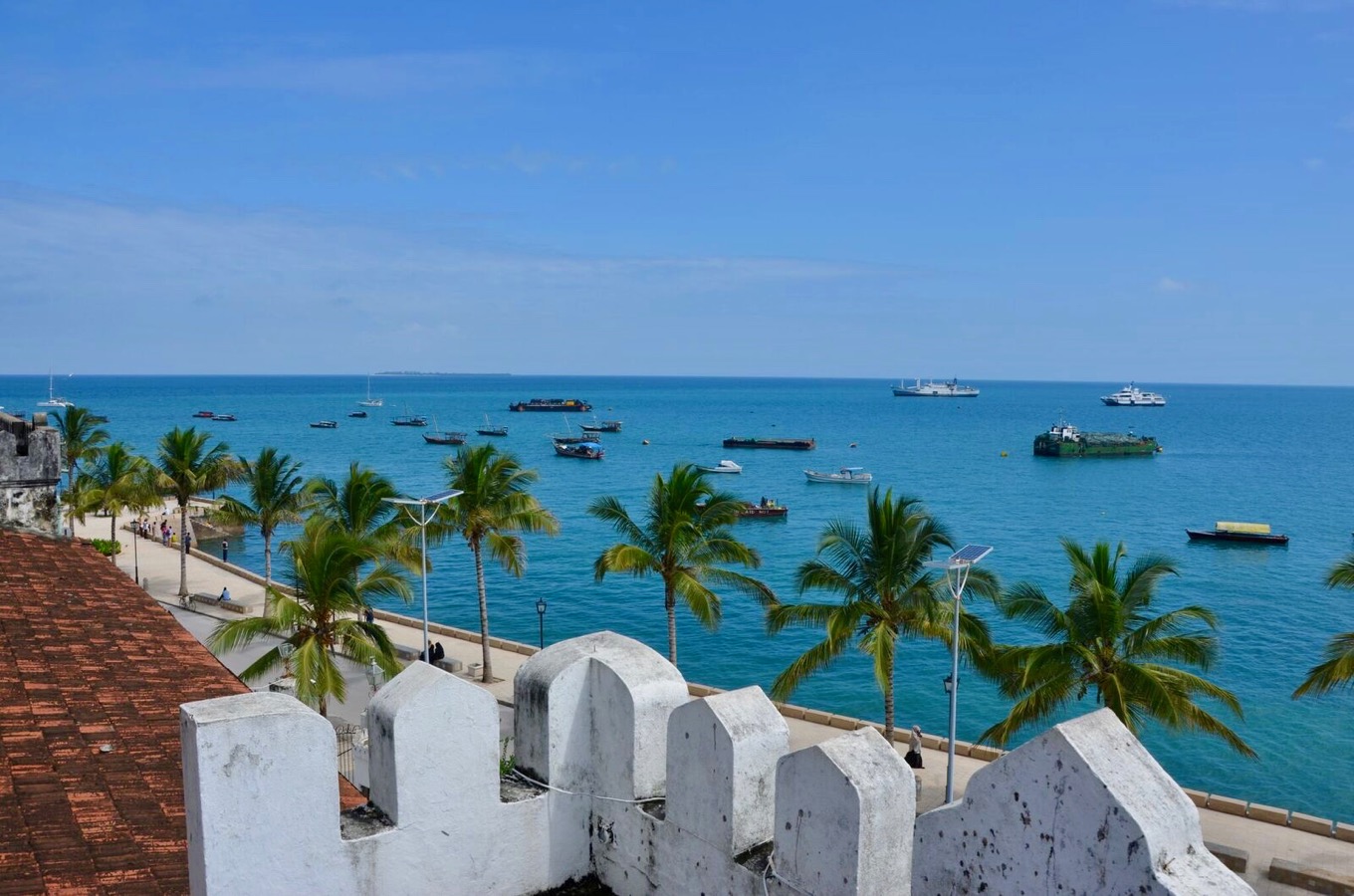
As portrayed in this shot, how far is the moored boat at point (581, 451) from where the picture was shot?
118750 mm

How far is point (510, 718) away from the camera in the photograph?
1050 inches

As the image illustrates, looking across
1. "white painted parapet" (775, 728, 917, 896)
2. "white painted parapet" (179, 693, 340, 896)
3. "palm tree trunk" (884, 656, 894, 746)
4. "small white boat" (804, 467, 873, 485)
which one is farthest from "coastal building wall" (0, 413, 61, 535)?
"small white boat" (804, 467, 873, 485)

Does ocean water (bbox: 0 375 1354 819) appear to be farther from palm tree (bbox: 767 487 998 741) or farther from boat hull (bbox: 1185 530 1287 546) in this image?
palm tree (bbox: 767 487 998 741)

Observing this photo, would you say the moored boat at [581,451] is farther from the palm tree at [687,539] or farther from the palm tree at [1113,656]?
the palm tree at [1113,656]

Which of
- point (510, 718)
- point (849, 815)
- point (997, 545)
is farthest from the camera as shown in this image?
point (997, 545)

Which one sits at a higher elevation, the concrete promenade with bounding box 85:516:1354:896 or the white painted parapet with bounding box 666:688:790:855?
the white painted parapet with bounding box 666:688:790:855

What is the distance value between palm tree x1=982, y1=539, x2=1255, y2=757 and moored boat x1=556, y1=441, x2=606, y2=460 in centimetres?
10047

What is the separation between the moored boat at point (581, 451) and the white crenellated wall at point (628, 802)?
113 metres

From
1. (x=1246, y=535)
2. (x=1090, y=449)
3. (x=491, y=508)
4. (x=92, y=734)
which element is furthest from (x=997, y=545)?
(x=92, y=734)

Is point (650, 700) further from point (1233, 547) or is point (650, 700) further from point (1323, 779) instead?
point (1233, 547)

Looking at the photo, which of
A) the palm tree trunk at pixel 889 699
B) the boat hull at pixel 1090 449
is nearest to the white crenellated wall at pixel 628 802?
the palm tree trunk at pixel 889 699

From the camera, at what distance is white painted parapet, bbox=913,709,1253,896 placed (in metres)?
3.42

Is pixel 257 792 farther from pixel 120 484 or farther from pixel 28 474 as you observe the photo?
pixel 120 484

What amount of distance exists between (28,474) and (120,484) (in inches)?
1088
